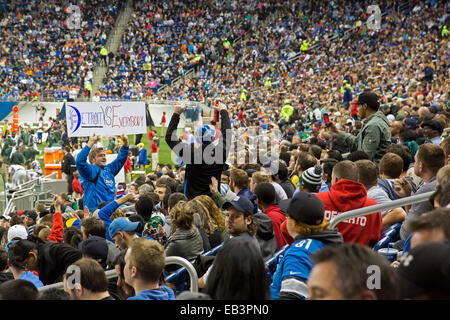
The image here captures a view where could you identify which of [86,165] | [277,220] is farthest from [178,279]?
[86,165]

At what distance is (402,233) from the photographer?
175 inches

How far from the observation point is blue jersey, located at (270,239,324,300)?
317cm

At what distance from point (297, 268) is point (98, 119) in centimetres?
811

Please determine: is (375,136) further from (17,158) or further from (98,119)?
(17,158)

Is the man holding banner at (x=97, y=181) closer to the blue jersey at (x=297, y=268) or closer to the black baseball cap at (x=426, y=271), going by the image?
the blue jersey at (x=297, y=268)

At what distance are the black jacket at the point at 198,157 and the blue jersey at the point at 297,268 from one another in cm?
317

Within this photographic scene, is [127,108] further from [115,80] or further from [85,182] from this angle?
[115,80]

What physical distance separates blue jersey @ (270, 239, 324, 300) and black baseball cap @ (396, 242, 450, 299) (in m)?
1.09

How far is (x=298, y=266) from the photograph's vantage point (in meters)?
3.21

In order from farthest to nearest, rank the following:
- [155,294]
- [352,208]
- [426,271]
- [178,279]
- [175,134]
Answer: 1. [175,134]
2. [352,208]
3. [178,279]
4. [155,294]
5. [426,271]

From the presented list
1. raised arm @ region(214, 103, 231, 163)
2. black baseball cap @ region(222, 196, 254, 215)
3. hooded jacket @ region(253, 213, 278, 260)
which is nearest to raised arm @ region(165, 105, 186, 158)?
raised arm @ region(214, 103, 231, 163)

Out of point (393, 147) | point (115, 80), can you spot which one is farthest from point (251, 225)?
point (115, 80)

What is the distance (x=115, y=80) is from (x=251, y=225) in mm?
30842
